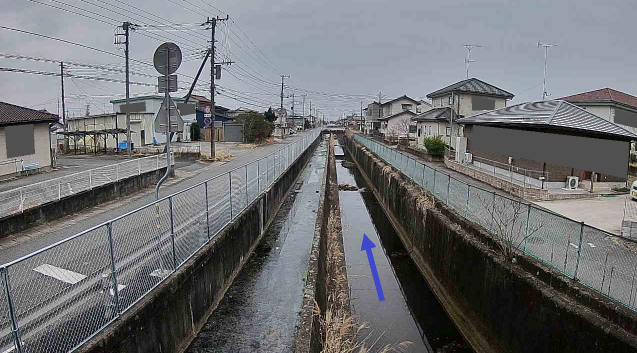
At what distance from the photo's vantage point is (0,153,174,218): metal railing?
31.4ft

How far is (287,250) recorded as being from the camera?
11414 mm

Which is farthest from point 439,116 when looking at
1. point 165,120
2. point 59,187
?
point 165,120

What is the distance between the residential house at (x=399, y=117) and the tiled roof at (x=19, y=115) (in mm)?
35463

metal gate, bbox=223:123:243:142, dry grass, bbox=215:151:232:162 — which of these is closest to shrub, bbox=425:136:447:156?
dry grass, bbox=215:151:232:162

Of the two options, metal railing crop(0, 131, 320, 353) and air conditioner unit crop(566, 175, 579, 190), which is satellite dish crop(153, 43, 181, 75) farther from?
air conditioner unit crop(566, 175, 579, 190)

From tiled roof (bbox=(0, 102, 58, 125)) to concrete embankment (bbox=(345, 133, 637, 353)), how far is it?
16.4 meters

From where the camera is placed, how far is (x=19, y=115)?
18203mm

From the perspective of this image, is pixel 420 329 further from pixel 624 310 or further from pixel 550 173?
pixel 550 173

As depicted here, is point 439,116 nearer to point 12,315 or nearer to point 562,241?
point 562,241

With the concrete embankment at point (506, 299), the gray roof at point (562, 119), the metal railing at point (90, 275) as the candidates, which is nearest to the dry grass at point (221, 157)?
the gray roof at point (562, 119)

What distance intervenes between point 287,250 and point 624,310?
7.64 m

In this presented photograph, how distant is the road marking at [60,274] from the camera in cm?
384

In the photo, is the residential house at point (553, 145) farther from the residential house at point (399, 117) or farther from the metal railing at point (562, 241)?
the residential house at point (399, 117)

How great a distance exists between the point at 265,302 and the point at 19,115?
1639 centimetres
